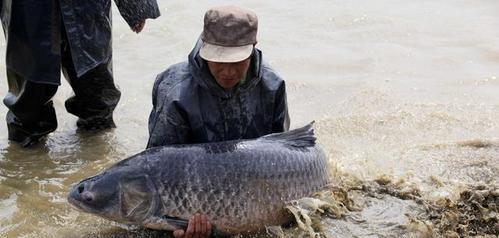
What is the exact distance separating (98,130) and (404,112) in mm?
2596

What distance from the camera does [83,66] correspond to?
15.5 ft

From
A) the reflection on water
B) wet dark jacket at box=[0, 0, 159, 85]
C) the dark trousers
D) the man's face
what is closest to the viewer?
the man's face

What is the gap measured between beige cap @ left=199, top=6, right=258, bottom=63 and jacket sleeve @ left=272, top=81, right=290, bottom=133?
0.54 m

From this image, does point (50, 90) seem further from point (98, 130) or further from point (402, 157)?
point (402, 157)

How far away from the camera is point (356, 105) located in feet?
19.7

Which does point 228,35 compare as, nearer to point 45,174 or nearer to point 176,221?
point 176,221

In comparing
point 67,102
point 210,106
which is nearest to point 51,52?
point 67,102

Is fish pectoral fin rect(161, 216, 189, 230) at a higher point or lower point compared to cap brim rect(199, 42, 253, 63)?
lower

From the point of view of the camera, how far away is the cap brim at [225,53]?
3609 millimetres

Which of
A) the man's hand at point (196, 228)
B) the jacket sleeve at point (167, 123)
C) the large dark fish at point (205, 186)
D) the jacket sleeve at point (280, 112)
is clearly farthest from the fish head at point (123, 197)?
the jacket sleeve at point (280, 112)

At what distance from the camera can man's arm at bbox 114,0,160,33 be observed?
16.2ft

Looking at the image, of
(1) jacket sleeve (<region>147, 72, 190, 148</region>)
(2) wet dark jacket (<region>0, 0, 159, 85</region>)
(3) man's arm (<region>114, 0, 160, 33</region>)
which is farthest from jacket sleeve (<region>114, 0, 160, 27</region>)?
(1) jacket sleeve (<region>147, 72, 190, 148</region>)

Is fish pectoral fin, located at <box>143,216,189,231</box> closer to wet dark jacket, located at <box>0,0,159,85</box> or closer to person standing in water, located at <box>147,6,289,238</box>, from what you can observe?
person standing in water, located at <box>147,6,289,238</box>

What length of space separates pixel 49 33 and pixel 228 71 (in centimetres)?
153
